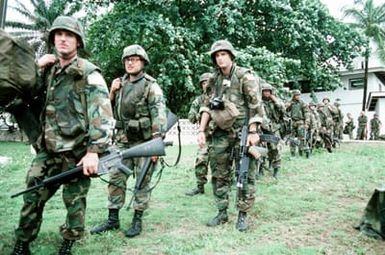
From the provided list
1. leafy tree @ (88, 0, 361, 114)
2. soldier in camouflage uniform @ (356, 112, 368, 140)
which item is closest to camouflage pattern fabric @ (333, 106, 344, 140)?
leafy tree @ (88, 0, 361, 114)

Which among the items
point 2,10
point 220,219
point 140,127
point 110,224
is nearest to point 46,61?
point 140,127

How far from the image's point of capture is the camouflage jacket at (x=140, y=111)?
16.4 ft

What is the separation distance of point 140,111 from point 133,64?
1.75 feet

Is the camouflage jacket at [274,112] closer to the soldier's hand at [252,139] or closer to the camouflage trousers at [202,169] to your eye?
the camouflage trousers at [202,169]

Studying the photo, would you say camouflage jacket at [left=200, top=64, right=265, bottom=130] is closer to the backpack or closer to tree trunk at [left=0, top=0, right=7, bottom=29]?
the backpack

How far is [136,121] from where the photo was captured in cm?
502

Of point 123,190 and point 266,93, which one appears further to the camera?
point 266,93

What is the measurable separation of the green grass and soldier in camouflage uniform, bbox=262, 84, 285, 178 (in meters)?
0.42

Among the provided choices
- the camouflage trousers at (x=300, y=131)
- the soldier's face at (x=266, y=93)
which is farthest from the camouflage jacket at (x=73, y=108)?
the camouflage trousers at (x=300, y=131)

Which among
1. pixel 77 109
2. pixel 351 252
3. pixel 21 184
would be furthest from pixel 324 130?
pixel 77 109

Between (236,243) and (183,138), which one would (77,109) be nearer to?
(236,243)

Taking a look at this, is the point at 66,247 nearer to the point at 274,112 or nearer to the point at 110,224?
the point at 110,224

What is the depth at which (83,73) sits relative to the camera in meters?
3.75

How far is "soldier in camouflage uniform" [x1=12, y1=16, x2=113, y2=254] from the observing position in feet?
12.2
